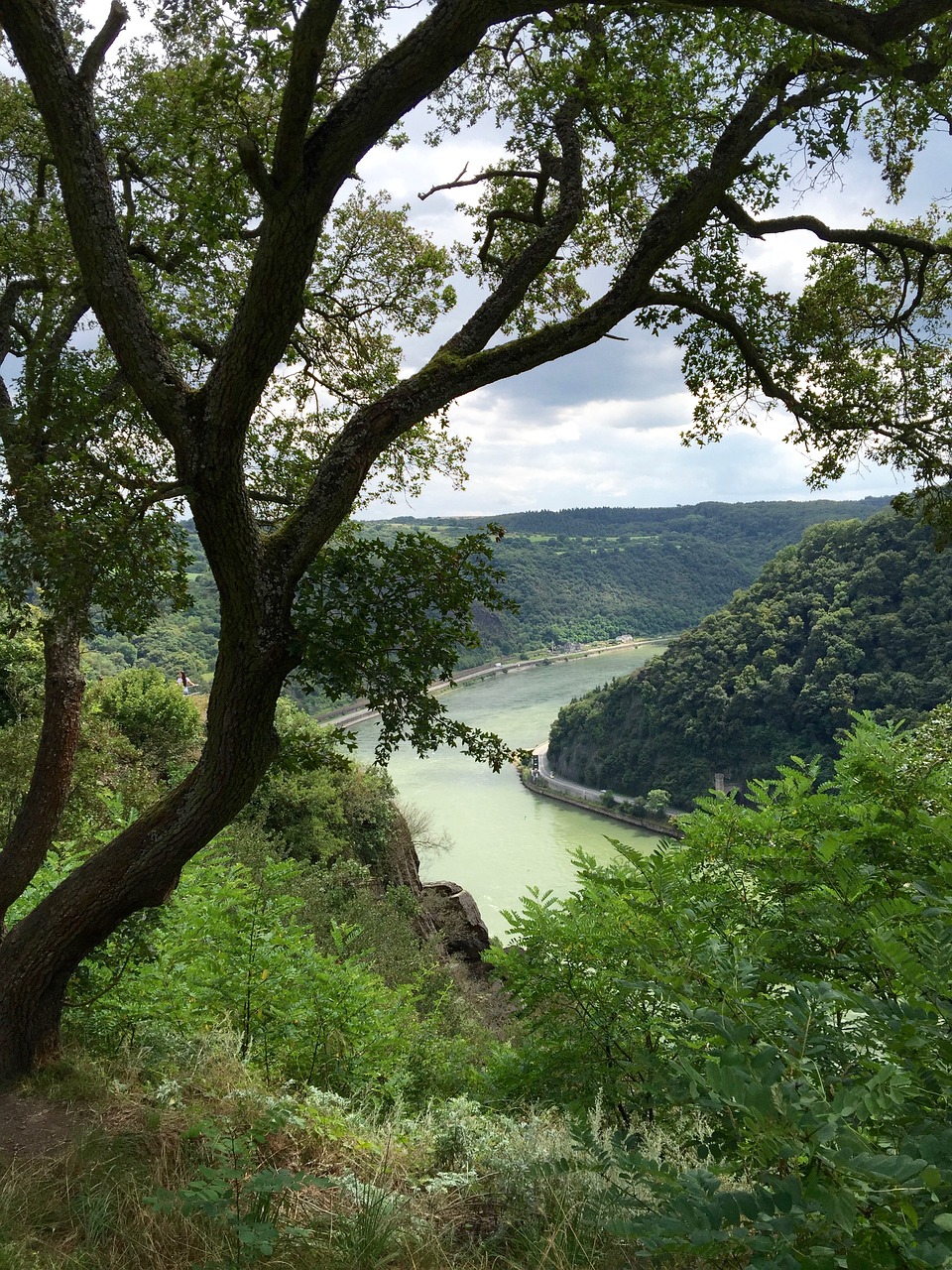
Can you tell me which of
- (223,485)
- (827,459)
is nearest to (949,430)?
(827,459)

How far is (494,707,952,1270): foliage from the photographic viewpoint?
3.77 feet

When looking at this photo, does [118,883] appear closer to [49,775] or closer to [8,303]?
[49,775]

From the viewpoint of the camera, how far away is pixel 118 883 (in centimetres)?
335

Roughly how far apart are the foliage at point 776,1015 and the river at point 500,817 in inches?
496

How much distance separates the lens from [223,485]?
2.82 metres

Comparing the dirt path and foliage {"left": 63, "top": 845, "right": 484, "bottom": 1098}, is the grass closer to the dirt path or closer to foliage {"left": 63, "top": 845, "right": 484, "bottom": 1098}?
the dirt path

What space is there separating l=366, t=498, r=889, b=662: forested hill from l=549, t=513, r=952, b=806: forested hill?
28.9 metres

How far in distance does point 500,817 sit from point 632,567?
6582cm

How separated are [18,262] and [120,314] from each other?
2507 mm

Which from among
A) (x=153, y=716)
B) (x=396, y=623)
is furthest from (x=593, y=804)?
(x=396, y=623)

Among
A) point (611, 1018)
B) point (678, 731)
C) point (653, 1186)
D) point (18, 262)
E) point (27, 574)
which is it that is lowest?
point (678, 731)

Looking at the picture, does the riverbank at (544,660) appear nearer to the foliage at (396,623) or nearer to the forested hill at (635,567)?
the forested hill at (635,567)

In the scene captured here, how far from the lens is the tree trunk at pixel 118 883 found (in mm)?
3225

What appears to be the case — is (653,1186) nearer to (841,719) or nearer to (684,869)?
(684,869)
